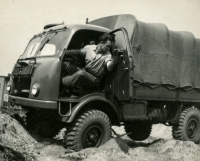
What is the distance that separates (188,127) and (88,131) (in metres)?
3.42

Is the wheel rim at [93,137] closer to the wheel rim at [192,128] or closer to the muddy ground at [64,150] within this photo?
the muddy ground at [64,150]

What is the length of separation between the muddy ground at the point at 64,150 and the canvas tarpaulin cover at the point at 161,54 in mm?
1418

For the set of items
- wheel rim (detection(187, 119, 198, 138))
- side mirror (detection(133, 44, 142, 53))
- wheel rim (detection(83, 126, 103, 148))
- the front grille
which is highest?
side mirror (detection(133, 44, 142, 53))

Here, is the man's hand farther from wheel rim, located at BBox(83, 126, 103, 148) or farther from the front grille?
the front grille

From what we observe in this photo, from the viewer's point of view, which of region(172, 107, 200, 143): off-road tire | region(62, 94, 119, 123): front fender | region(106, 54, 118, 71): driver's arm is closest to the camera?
region(62, 94, 119, 123): front fender

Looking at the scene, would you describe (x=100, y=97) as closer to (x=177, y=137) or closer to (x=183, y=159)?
(x=183, y=159)

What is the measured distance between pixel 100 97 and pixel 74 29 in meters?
1.36

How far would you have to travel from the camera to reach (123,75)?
5750mm

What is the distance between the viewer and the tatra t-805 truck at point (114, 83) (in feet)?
17.1

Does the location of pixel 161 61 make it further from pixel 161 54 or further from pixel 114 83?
pixel 114 83

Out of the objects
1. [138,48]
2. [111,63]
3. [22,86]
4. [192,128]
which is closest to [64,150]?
[22,86]

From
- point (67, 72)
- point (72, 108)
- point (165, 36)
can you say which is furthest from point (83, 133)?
point (165, 36)

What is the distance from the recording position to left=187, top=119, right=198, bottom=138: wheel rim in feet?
25.4

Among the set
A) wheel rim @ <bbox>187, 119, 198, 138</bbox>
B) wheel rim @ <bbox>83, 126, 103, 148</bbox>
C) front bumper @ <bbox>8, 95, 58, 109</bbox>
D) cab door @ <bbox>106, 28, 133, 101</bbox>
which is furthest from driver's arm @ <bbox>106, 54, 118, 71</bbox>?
wheel rim @ <bbox>187, 119, 198, 138</bbox>
